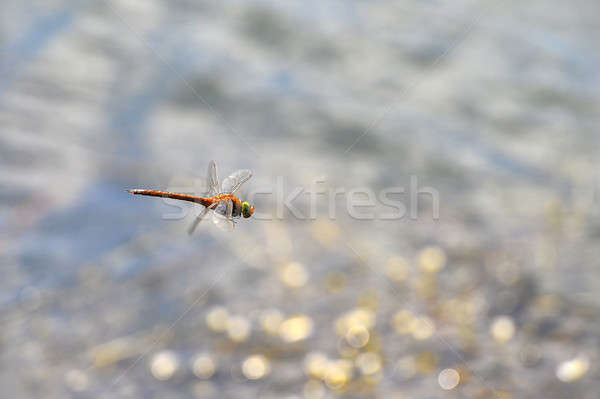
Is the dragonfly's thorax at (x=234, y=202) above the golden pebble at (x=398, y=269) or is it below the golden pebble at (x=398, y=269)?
above

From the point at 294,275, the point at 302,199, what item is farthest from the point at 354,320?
the point at 302,199

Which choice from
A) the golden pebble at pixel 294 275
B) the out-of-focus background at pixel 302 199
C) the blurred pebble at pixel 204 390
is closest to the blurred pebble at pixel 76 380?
the out-of-focus background at pixel 302 199

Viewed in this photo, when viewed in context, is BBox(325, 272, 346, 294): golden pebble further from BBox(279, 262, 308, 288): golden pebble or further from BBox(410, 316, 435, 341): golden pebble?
BBox(410, 316, 435, 341): golden pebble

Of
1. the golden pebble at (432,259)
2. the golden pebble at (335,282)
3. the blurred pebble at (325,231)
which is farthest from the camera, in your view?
the blurred pebble at (325,231)

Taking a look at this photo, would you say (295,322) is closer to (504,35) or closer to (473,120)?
(473,120)

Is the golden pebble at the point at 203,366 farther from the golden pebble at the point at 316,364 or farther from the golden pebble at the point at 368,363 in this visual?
the golden pebble at the point at 368,363

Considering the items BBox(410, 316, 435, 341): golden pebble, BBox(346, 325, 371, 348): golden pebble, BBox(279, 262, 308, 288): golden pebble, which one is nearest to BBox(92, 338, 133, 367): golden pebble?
BBox(279, 262, 308, 288): golden pebble
